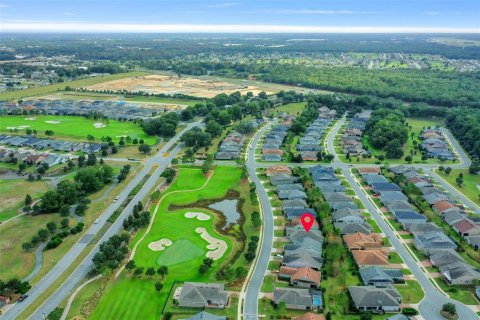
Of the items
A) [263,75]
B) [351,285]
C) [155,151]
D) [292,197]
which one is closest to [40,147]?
[155,151]

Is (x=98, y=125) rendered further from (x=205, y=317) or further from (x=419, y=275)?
(x=419, y=275)

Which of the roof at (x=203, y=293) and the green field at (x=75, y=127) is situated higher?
the roof at (x=203, y=293)

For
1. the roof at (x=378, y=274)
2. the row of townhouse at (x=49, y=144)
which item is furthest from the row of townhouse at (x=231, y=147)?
the roof at (x=378, y=274)

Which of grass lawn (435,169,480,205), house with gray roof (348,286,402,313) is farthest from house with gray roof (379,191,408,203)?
house with gray roof (348,286,402,313)

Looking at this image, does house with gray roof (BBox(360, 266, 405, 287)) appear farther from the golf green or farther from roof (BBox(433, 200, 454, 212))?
roof (BBox(433, 200, 454, 212))

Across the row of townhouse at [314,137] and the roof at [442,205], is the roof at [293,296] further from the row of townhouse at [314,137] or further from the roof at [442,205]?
the row of townhouse at [314,137]

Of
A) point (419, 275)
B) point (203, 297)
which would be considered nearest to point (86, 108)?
point (203, 297)
